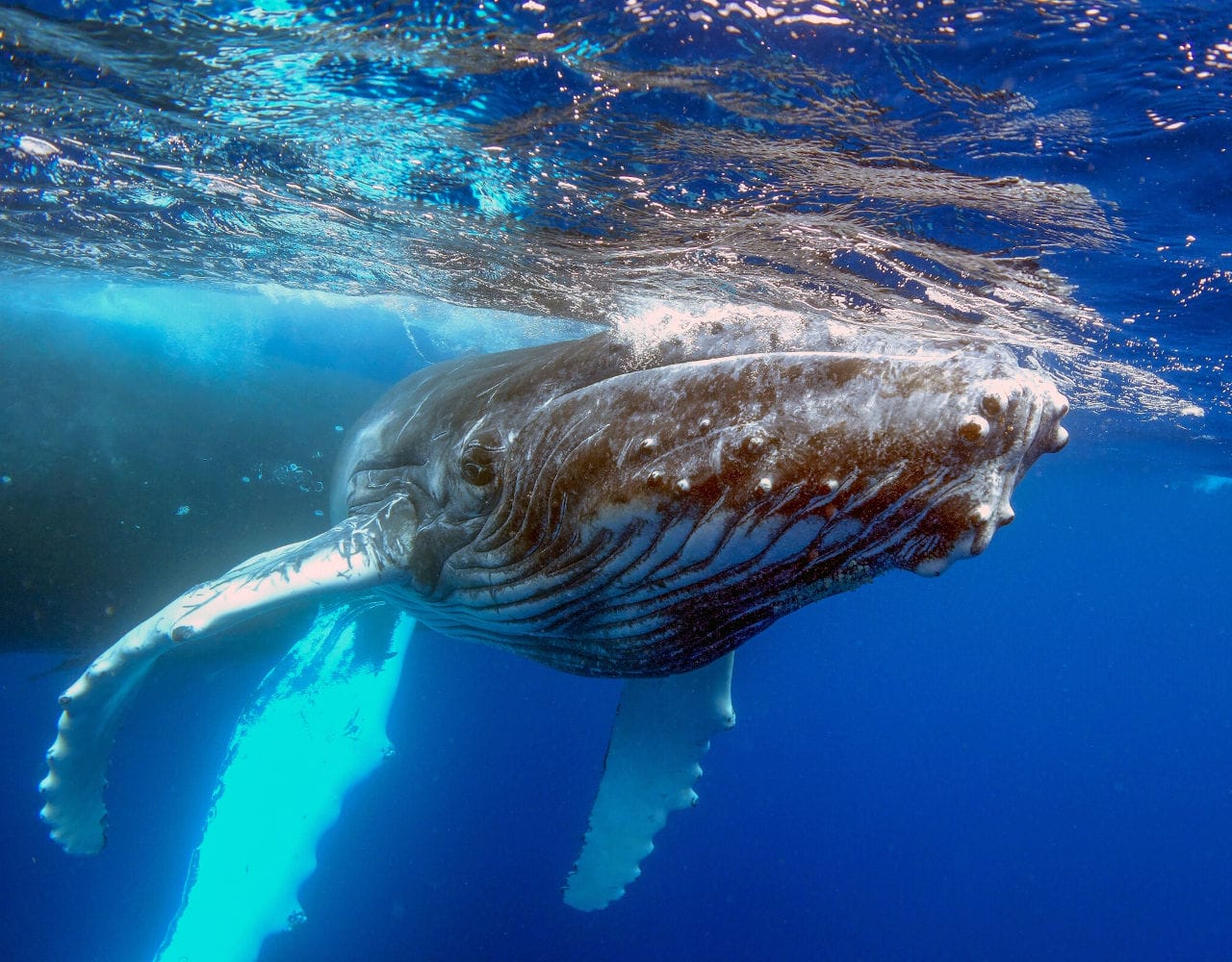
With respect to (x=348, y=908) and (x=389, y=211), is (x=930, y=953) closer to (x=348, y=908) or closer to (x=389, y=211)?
(x=348, y=908)

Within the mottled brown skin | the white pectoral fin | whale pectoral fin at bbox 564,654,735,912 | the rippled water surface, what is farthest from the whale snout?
the white pectoral fin

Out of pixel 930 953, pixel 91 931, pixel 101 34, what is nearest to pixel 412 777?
pixel 91 931

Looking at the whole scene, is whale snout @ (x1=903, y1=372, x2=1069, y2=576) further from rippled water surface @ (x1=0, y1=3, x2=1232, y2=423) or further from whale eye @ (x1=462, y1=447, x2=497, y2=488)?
rippled water surface @ (x1=0, y1=3, x2=1232, y2=423)

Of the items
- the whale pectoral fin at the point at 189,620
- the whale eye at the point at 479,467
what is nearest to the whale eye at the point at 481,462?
the whale eye at the point at 479,467

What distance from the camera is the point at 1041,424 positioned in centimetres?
251

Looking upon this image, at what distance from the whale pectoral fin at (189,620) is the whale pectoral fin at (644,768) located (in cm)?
303

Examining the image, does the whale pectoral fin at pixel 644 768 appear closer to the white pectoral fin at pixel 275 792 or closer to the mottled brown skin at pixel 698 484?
the mottled brown skin at pixel 698 484

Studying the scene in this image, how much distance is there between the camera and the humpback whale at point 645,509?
101 inches

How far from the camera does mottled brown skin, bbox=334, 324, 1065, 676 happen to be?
8.29 feet

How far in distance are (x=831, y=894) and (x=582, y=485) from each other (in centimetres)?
4629

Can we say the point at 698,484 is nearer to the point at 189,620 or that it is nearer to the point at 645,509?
the point at 645,509

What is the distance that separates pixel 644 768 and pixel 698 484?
5028 mm

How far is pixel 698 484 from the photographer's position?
9.86 feet

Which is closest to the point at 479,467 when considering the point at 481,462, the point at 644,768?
the point at 481,462
